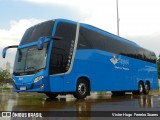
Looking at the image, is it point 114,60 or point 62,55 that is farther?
point 114,60

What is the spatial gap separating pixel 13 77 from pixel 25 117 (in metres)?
6.15

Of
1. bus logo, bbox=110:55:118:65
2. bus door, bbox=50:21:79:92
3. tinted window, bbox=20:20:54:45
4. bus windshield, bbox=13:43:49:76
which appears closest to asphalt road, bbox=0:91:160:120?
bus door, bbox=50:21:79:92

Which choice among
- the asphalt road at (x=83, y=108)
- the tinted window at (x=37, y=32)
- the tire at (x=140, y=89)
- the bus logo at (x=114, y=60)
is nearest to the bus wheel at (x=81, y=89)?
the asphalt road at (x=83, y=108)

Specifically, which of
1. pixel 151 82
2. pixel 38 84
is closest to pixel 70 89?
pixel 38 84

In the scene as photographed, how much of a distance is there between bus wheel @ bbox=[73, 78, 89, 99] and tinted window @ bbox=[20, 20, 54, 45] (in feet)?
9.33

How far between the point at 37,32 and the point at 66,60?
201cm

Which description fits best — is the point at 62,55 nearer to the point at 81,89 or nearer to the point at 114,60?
the point at 81,89

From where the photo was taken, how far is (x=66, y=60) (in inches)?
494

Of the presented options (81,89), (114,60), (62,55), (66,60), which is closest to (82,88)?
(81,89)

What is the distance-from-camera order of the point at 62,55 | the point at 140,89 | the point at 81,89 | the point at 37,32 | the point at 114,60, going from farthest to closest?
the point at 140,89 < the point at 114,60 < the point at 81,89 < the point at 37,32 < the point at 62,55

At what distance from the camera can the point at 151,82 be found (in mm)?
22625

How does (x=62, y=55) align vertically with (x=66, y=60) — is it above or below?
above

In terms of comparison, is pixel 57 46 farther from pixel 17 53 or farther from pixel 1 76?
pixel 1 76

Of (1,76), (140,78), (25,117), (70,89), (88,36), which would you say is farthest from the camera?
(1,76)
